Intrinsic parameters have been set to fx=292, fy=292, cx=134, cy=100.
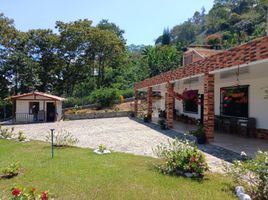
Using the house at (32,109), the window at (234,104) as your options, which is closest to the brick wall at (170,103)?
the window at (234,104)

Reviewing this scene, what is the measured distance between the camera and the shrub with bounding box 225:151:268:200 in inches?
187

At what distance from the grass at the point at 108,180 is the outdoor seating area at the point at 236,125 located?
7220 mm

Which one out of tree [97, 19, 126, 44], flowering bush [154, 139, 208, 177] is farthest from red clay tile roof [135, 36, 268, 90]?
tree [97, 19, 126, 44]

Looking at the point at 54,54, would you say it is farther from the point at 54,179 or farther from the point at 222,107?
the point at 54,179

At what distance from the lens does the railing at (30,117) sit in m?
27.7

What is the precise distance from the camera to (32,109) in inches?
1107

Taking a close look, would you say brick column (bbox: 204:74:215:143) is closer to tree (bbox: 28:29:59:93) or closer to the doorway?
the doorway

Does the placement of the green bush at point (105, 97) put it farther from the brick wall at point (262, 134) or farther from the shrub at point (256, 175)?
the shrub at point (256, 175)

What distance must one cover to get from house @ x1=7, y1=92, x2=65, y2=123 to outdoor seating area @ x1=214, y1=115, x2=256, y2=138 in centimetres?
1671

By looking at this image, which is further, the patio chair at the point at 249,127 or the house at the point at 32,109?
the house at the point at 32,109

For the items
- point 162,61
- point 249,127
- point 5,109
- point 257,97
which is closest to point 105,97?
point 5,109

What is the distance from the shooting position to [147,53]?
157ft

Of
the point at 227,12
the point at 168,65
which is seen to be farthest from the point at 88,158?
the point at 227,12

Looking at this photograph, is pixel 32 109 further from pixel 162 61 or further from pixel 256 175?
pixel 256 175
